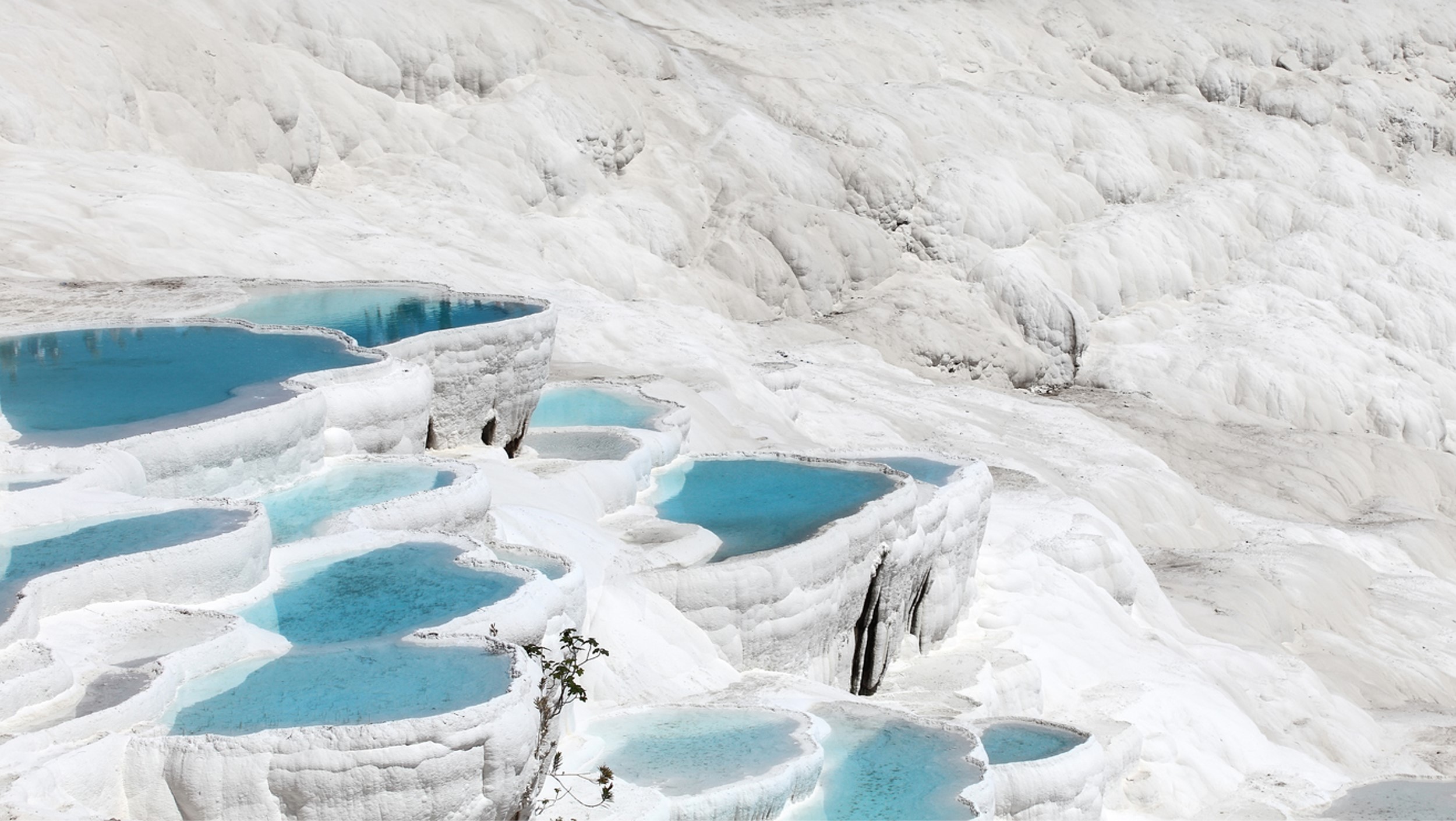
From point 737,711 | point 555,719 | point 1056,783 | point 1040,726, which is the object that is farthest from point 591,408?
point 555,719

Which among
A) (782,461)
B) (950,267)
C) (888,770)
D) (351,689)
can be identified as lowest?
(950,267)

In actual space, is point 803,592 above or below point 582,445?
below

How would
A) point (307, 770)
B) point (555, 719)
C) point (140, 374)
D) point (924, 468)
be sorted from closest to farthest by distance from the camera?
point (307, 770) < point (555, 719) < point (140, 374) < point (924, 468)

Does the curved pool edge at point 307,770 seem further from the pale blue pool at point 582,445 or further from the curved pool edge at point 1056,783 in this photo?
the pale blue pool at point 582,445

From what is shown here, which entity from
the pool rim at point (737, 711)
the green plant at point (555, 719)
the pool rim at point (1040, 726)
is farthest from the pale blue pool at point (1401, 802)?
the green plant at point (555, 719)

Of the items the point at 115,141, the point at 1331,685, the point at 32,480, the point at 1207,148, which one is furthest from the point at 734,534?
the point at 1207,148

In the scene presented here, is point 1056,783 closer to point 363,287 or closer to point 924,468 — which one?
point 924,468

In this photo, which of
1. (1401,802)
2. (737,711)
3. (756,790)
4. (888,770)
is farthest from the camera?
A: (1401,802)
